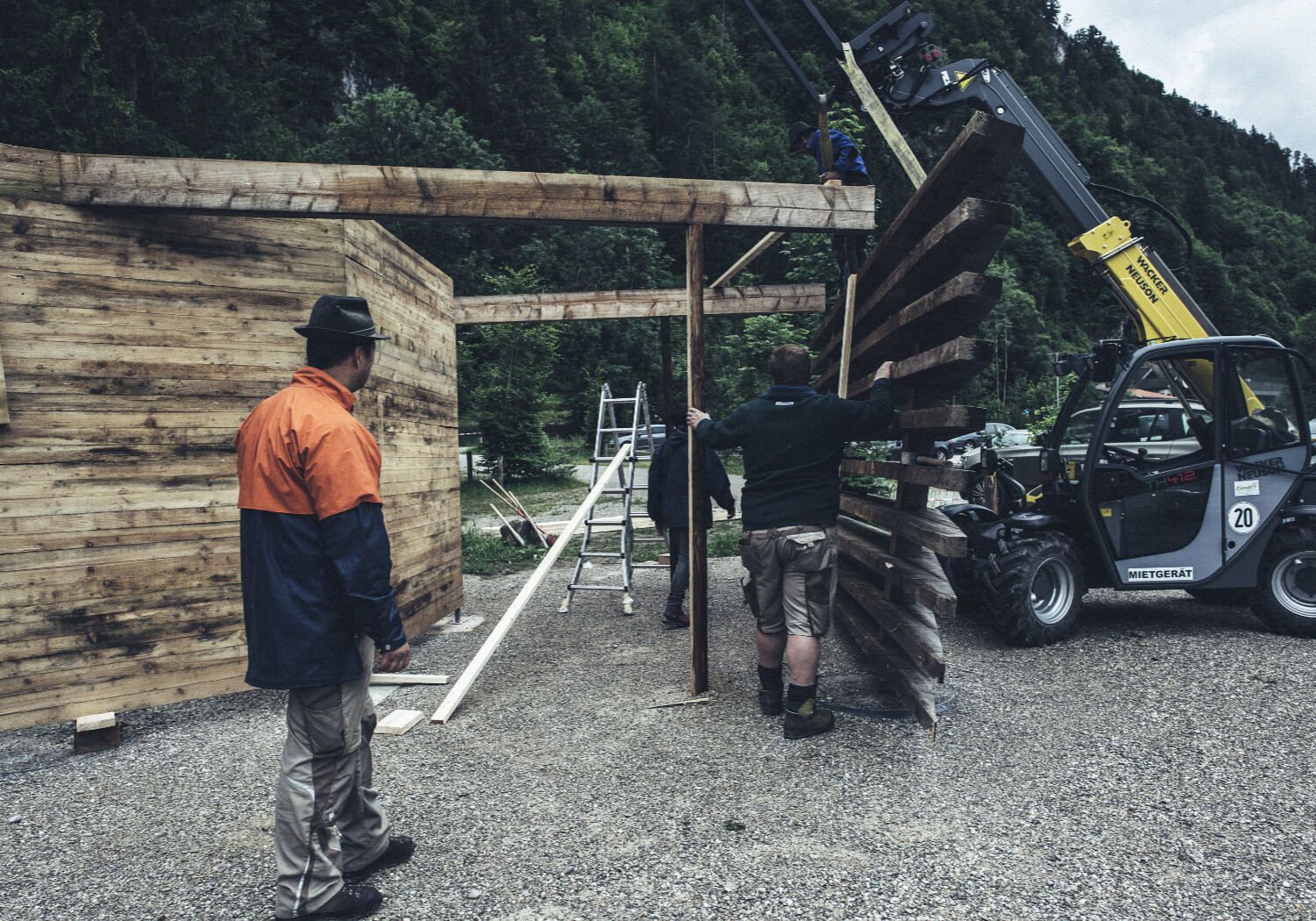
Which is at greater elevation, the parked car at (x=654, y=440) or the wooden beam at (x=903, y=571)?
the parked car at (x=654, y=440)

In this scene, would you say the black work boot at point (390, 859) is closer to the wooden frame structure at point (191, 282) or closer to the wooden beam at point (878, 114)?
the wooden frame structure at point (191, 282)

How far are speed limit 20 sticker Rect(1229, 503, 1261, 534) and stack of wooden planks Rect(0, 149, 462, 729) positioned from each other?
21.3 feet

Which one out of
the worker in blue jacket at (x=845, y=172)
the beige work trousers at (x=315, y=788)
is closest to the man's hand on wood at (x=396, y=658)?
the beige work trousers at (x=315, y=788)

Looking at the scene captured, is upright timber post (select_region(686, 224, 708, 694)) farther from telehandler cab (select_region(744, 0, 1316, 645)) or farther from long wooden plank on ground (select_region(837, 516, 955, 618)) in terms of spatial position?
telehandler cab (select_region(744, 0, 1316, 645))

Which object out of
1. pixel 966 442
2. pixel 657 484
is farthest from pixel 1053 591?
pixel 966 442

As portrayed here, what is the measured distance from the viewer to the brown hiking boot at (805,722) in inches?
165

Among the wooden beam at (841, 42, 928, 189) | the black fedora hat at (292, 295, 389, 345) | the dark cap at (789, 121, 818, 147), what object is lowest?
the black fedora hat at (292, 295, 389, 345)

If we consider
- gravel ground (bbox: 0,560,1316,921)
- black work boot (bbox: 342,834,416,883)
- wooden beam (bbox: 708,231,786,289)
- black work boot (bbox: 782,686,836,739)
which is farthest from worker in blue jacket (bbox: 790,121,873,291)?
black work boot (bbox: 342,834,416,883)

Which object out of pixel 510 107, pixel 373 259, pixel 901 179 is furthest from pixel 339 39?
pixel 373 259

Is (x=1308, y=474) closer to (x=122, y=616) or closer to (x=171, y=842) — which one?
(x=171, y=842)

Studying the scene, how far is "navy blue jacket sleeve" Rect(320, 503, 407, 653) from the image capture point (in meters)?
2.49

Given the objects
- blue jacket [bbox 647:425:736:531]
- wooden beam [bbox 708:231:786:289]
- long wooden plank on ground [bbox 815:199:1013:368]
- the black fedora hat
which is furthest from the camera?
blue jacket [bbox 647:425:736:531]

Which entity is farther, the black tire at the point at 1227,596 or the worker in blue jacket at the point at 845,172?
the black tire at the point at 1227,596

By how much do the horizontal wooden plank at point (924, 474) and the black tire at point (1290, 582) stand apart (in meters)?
3.21
